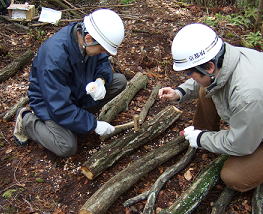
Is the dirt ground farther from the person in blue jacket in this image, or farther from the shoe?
the person in blue jacket

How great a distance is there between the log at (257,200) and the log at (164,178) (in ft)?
2.58

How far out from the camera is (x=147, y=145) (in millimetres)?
3893

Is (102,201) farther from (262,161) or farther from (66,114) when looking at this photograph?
(262,161)

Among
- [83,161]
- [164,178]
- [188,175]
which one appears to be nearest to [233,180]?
[188,175]

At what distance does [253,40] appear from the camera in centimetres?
580

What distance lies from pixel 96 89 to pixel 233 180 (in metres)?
1.87

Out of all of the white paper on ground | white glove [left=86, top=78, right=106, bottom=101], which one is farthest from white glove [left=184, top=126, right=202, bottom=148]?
the white paper on ground

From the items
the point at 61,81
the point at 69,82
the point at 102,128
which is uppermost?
the point at 61,81

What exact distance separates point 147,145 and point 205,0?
16.6 feet

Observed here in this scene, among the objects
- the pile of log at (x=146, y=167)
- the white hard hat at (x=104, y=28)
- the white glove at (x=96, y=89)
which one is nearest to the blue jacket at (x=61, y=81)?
the white glove at (x=96, y=89)

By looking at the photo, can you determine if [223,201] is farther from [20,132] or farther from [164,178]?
[20,132]

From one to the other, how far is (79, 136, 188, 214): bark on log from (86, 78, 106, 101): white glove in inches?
38.0

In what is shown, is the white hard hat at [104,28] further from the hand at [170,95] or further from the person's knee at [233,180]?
the person's knee at [233,180]

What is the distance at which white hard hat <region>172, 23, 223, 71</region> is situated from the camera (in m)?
2.64
